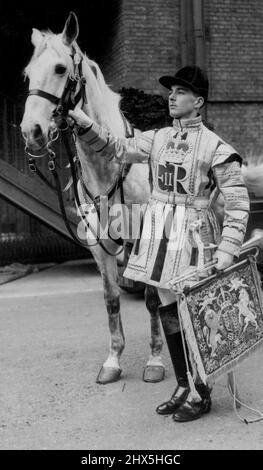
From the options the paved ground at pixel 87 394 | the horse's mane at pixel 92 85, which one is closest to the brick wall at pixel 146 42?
the paved ground at pixel 87 394

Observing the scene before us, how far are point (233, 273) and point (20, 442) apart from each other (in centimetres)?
138

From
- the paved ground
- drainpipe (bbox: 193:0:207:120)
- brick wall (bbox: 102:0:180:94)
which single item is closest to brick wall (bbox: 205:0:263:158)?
drainpipe (bbox: 193:0:207:120)

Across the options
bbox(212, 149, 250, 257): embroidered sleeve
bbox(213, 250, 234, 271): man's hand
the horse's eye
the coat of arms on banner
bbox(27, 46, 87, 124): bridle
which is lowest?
the coat of arms on banner

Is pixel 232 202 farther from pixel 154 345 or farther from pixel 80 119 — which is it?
pixel 154 345

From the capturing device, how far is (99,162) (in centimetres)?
388

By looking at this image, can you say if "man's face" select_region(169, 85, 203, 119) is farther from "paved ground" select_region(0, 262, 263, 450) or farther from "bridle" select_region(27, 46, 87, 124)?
"paved ground" select_region(0, 262, 263, 450)

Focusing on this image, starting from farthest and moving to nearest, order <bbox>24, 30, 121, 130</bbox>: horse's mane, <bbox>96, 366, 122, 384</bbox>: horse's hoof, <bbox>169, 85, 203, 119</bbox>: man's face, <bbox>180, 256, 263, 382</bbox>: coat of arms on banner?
1. <bbox>96, 366, 122, 384</bbox>: horse's hoof
2. <bbox>24, 30, 121, 130</bbox>: horse's mane
3. <bbox>169, 85, 203, 119</bbox>: man's face
4. <bbox>180, 256, 263, 382</bbox>: coat of arms on banner

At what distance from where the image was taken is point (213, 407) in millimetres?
3561

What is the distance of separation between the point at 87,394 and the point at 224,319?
45.1 inches

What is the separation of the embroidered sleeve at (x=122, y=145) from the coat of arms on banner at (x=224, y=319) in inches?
31.7

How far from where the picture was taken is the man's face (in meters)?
3.26

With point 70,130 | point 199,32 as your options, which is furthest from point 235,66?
point 70,130

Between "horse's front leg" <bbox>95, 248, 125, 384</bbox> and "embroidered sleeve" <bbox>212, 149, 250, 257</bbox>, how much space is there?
116 cm
